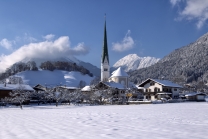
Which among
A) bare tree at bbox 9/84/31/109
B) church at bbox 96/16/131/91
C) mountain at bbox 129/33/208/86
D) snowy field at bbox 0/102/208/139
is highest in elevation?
mountain at bbox 129/33/208/86

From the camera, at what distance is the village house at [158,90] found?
5944 centimetres

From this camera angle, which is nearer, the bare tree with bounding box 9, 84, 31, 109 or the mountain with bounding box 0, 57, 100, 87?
the bare tree with bounding box 9, 84, 31, 109

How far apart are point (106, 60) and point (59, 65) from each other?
86025mm

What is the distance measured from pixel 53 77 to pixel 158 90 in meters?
82.9

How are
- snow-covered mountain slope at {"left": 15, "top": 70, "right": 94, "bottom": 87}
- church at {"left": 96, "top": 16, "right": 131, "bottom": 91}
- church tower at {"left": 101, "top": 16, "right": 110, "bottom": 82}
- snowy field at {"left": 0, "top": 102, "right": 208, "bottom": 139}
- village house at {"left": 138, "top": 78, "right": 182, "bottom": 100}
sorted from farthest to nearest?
snow-covered mountain slope at {"left": 15, "top": 70, "right": 94, "bottom": 87} < church tower at {"left": 101, "top": 16, "right": 110, "bottom": 82} < church at {"left": 96, "top": 16, "right": 131, "bottom": 91} < village house at {"left": 138, "top": 78, "right": 182, "bottom": 100} < snowy field at {"left": 0, "top": 102, "right": 208, "bottom": 139}

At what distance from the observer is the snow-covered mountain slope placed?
4710 inches

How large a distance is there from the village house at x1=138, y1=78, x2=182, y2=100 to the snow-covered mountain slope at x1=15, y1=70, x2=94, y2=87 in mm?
63505

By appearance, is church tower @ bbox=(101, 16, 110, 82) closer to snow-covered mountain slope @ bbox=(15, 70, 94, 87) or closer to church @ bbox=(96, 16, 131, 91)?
church @ bbox=(96, 16, 131, 91)

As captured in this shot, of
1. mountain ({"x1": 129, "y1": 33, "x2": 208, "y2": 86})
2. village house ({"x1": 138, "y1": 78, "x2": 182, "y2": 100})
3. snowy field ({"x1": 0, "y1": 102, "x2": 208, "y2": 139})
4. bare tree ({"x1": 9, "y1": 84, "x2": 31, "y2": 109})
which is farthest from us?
mountain ({"x1": 129, "y1": 33, "x2": 208, "y2": 86})

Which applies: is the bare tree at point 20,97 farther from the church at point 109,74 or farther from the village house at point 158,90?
the village house at point 158,90

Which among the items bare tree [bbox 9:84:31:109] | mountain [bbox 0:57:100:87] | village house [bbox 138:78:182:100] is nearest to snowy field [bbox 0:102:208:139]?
bare tree [bbox 9:84:31:109]

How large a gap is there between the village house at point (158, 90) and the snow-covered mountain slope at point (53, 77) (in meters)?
63.5

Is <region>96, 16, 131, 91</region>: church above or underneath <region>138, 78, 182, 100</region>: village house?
above

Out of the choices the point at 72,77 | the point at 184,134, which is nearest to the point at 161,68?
the point at 72,77
